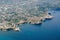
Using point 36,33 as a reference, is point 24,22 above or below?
above

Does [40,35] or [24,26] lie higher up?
[24,26]

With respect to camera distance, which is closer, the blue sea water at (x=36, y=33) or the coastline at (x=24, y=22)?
the blue sea water at (x=36, y=33)

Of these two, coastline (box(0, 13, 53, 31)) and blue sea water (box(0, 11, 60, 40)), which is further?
coastline (box(0, 13, 53, 31))

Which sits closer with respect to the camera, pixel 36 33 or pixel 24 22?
pixel 36 33

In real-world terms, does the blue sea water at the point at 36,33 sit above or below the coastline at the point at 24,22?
below

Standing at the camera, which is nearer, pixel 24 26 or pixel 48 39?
pixel 48 39

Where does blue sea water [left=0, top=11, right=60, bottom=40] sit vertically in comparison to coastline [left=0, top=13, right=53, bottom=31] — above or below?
below

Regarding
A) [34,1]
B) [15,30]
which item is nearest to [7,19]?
[15,30]

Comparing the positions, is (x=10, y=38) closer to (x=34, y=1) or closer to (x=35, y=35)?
(x=35, y=35)
